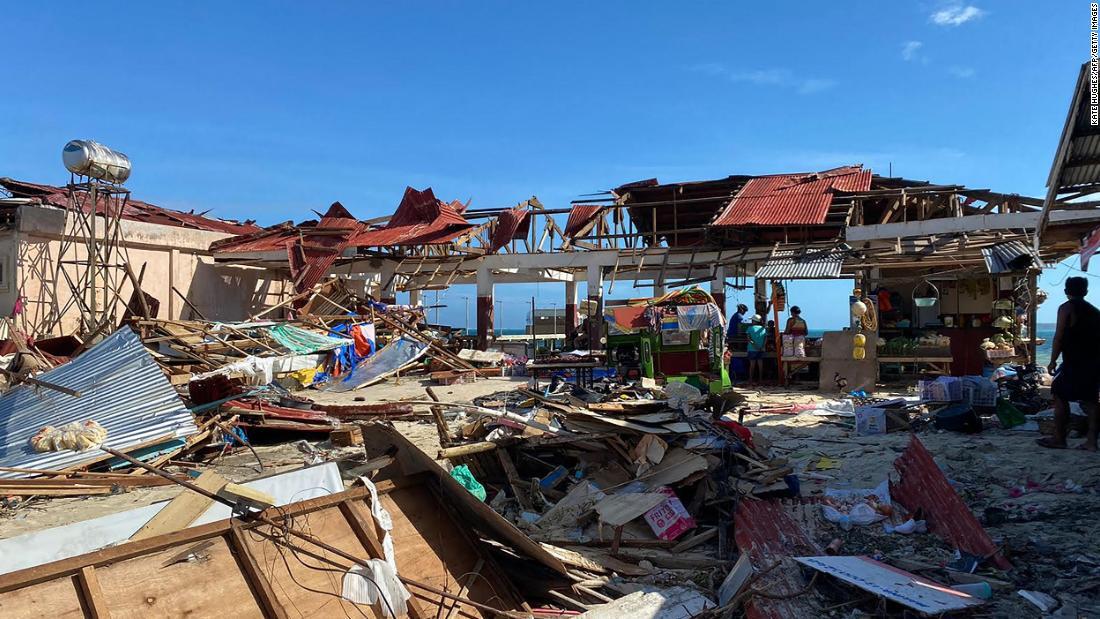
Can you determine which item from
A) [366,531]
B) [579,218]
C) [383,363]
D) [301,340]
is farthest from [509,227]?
[366,531]

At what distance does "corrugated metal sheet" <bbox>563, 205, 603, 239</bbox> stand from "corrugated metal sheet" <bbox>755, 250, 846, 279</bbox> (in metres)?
6.44

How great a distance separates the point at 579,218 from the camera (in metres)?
21.2

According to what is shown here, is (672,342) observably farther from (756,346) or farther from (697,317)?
(756,346)

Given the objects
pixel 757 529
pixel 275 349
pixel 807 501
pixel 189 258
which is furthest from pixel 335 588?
pixel 189 258

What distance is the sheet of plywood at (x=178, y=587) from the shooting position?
3406 mm

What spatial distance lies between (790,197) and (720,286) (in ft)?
12.3

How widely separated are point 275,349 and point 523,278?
10.2 m

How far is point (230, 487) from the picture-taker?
392 centimetres

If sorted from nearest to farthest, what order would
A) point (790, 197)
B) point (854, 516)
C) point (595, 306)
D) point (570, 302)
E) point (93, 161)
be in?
1. point (854, 516)
2. point (93, 161)
3. point (595, 306)
4. point (790, 197)
5. point (570, 302)

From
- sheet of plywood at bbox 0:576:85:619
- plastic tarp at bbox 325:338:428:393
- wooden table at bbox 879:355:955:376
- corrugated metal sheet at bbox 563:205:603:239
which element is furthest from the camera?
corrugated metal sheet at bbox 563:205:603:239

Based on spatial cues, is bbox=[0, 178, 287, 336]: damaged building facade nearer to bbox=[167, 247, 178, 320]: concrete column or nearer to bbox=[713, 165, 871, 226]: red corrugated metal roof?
bbox=[167, 247, 178, 320]: concrete column

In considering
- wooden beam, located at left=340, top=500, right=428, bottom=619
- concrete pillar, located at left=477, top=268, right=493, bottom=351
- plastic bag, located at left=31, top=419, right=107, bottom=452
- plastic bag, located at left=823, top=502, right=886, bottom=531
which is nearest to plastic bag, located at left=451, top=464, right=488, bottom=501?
wooden beam, located at left=340, top=500, right=428, bottom=619

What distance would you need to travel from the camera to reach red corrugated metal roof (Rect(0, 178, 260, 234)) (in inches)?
783

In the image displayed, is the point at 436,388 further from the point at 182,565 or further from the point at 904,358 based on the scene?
the point at 182,565
